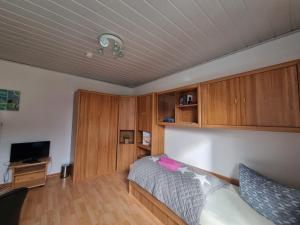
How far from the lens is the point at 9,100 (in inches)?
106

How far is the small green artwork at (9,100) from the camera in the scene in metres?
2.64

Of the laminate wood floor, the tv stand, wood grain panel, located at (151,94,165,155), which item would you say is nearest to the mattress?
the laminate wood floor

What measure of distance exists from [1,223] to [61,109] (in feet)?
8.47

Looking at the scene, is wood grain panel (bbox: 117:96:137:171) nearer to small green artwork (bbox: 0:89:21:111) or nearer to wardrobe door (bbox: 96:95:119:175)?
wardrobe door (bbox: 96:95:119:175)

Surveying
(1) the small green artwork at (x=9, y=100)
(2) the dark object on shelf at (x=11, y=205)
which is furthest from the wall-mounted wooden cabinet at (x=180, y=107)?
(1) the small green artwork at (x=9, y=100)

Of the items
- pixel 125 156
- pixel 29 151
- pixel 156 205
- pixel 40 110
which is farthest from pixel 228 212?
pixel 40 110

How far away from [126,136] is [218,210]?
2.76 metres

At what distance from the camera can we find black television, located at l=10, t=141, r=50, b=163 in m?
2.61

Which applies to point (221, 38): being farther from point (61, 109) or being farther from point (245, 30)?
point (61, 109)

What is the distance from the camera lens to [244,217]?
1343 mm

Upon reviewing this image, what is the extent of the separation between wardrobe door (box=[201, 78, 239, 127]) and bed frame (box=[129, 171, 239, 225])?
94 cm

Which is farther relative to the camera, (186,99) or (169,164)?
(186,99)

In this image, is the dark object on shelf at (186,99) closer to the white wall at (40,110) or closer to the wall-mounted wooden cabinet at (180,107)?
the wall-mounted wooden cabinet at (180,107)

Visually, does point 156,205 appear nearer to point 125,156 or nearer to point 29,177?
point 125,156
